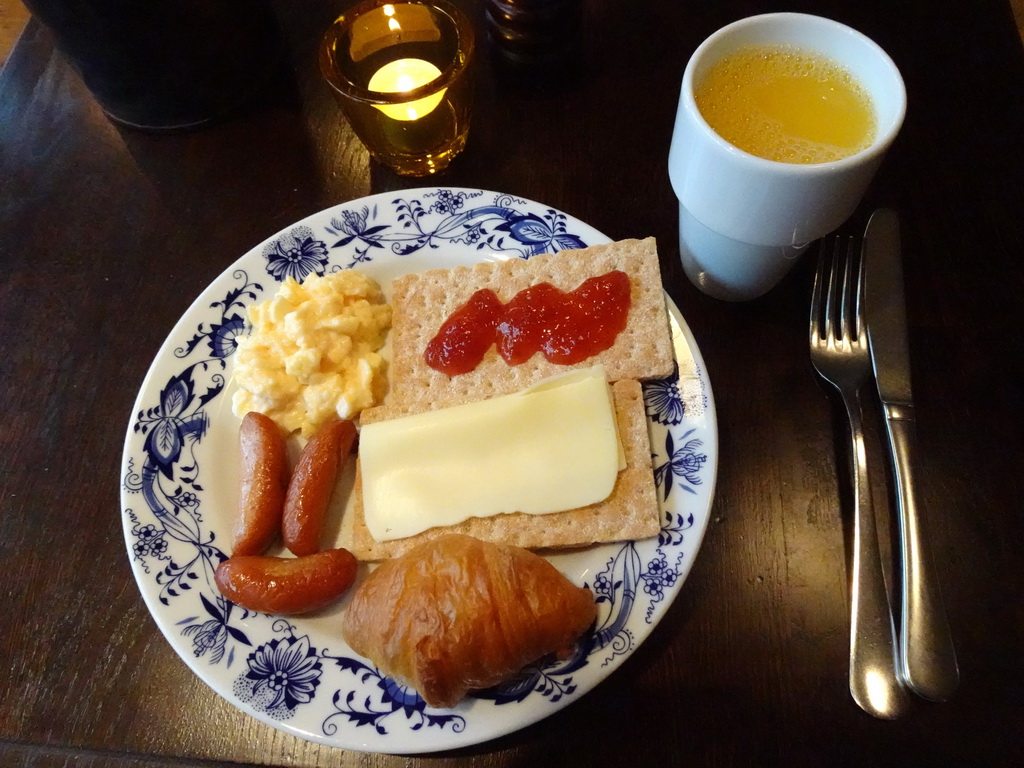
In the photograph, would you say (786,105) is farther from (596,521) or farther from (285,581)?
(285,581)

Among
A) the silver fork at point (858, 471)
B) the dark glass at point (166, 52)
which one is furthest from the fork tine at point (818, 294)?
the dark glass at point (166, 52)

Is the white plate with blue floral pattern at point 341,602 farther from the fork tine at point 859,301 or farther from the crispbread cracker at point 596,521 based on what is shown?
the fork tine at point 859,301

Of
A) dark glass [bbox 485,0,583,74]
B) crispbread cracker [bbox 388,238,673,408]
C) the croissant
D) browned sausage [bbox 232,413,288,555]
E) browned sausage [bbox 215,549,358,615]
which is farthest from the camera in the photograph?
dark glass [bbox 485,0,583,74]

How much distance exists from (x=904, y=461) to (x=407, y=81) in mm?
1543

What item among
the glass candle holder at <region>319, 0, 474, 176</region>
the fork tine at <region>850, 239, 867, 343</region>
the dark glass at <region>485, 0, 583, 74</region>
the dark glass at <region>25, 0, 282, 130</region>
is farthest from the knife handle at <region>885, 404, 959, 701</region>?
the dark glass at <region>25, 0, 282, 130</region>

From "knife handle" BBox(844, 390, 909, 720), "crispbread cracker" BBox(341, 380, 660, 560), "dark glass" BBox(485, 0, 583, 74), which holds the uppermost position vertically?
"dark glass" BBox(485, 0, 583, 74)

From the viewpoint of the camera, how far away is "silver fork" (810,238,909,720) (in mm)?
1212

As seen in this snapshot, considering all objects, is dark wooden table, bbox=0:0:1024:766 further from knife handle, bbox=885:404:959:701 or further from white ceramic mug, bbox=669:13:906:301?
white ceramic mug, bbox=669:13:906:301

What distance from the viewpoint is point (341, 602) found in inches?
53.4

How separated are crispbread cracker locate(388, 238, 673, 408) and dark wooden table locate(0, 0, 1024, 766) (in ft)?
0.60

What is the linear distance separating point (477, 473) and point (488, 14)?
1.45 meters

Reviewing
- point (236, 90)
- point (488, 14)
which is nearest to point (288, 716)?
point (236, 90)

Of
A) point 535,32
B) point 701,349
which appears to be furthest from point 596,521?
point 535,32

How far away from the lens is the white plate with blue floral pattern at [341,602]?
1190 millimetres
